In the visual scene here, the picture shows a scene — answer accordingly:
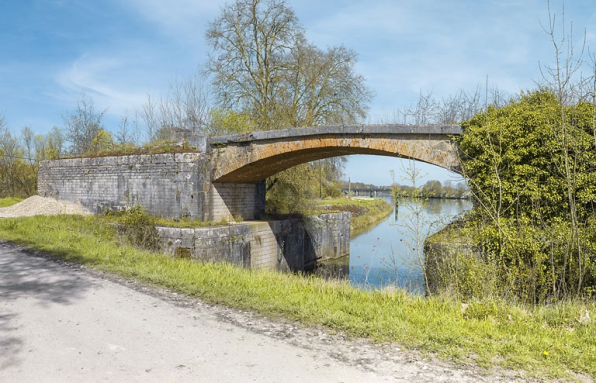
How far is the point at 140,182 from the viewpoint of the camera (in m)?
13.0

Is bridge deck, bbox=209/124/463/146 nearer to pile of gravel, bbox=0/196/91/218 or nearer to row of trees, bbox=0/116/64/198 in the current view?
pile of gravel, bbox=0/196/91/218

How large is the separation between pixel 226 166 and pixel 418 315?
880cm

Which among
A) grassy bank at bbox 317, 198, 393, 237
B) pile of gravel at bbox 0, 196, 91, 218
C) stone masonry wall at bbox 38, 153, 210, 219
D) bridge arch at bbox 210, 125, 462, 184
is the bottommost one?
grassy bank at bbox 317, 198, 393, 237

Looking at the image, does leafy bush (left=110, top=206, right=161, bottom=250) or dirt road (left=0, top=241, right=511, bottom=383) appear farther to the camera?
leafy bush (left=110, top=206, right=161, bottom=250)

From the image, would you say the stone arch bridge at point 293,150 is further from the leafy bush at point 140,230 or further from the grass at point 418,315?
the grass at point 418,315

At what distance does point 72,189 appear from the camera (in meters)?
15.4

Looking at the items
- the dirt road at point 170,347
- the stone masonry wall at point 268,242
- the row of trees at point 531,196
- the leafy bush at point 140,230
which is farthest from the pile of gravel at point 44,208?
the row of trees at point 531,196

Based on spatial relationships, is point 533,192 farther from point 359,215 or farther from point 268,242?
point 359,215

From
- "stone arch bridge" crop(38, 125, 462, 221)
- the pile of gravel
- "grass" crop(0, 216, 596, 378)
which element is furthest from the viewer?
the pile of gravel

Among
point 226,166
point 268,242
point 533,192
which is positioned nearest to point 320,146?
point 226,166

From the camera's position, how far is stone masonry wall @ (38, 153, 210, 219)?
12023 millimetres

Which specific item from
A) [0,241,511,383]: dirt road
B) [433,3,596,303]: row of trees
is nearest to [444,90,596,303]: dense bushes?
[433,3,596,303]: row of trees

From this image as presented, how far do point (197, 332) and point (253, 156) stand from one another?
816cm

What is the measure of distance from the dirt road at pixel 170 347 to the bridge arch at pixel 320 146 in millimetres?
5119
